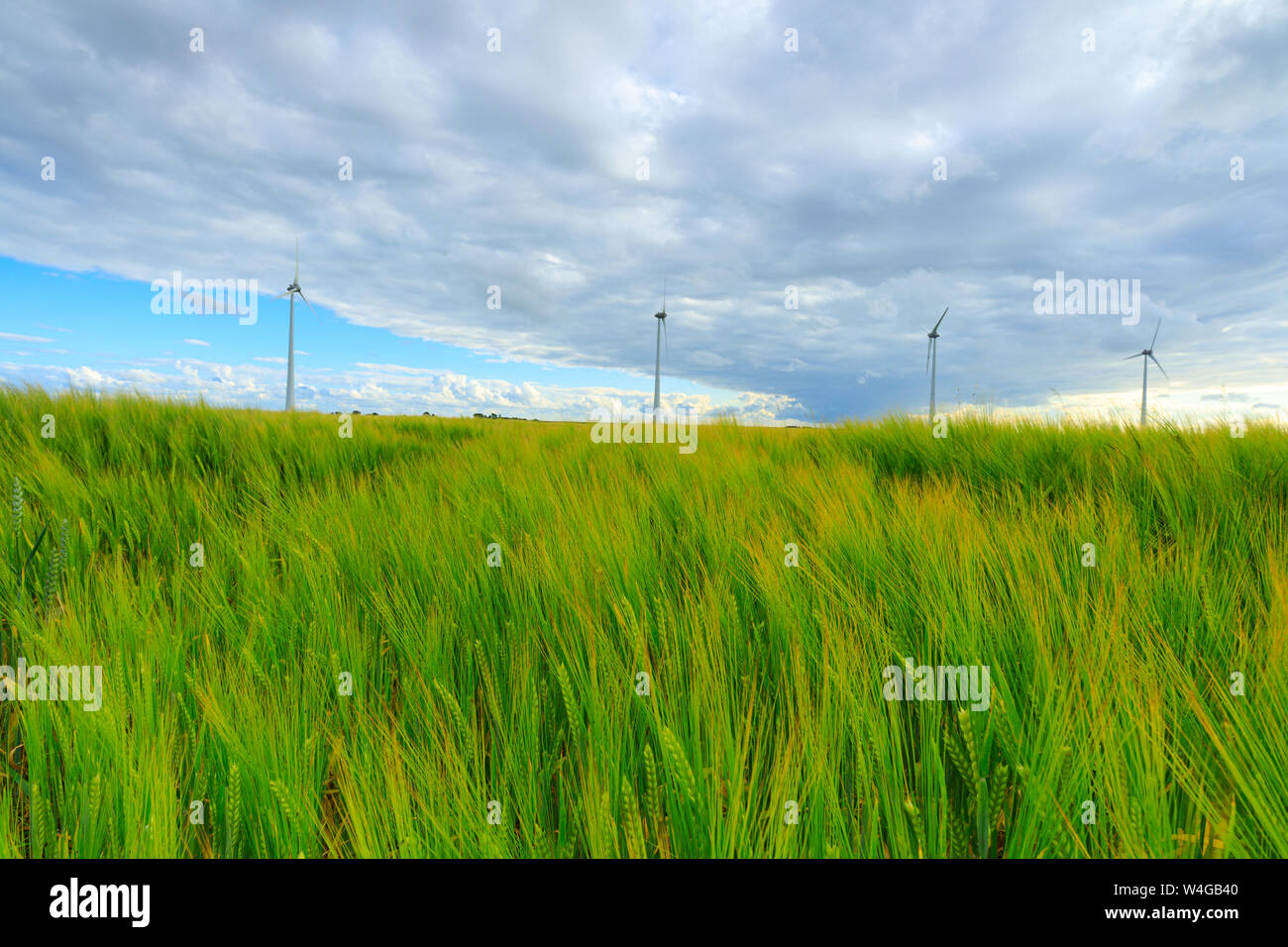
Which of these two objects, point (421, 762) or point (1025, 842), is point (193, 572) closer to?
point (421, 762)

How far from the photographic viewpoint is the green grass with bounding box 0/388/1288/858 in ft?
4.18

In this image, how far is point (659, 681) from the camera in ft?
5.74

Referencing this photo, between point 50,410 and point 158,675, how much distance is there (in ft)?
23.1

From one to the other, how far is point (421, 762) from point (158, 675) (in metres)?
1.10

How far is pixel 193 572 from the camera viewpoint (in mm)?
2887

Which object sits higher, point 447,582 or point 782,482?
point 782,482

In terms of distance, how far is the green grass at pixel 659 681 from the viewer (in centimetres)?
128

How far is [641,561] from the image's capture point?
101 inches
